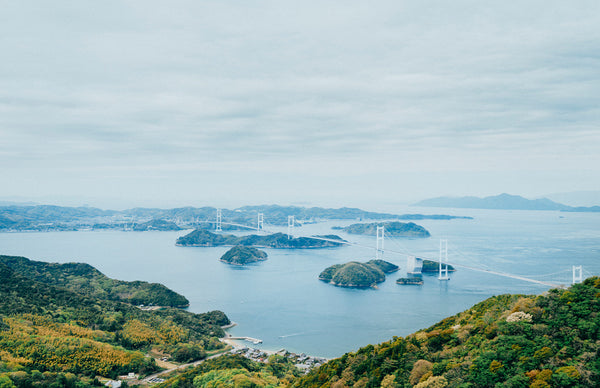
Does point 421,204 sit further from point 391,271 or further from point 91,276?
point 91,276

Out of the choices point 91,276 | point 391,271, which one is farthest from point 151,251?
point 391,271

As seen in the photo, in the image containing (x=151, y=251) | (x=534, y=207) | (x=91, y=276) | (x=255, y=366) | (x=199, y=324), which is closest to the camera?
(x=255, y=366)

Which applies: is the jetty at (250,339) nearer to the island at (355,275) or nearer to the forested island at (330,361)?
the forested island at (330,361)

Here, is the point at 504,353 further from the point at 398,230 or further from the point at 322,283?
the point at 398,230

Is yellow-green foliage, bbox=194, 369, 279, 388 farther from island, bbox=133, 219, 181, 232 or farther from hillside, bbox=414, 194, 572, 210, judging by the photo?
hillside, bbox=414, 194, 572, 210

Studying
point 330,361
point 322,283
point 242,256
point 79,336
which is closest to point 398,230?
point 242,256

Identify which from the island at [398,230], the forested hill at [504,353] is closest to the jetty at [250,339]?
the forested hill at [504,353]

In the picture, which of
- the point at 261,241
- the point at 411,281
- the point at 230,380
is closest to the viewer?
the point at 230,380
